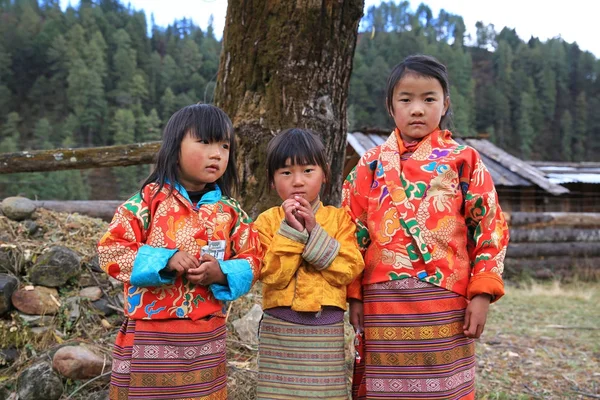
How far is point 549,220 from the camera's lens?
970 centimetres

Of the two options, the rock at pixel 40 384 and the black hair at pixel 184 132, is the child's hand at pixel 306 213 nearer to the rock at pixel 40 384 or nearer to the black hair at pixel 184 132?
the black hair at pixel 184 132

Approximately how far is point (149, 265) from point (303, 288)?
0.57 metres

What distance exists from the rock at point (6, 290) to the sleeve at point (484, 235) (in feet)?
8.48

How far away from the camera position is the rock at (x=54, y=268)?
303cm

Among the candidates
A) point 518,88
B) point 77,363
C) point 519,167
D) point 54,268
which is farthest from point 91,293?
point 518,88

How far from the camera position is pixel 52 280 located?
304cm

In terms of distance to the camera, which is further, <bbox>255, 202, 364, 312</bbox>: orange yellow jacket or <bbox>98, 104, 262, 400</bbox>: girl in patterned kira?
<bbox>255, 202, 364, 312</bbox>: orange yellow jacket

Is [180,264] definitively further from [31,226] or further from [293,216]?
[31,226]

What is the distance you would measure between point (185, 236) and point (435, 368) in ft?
3.35

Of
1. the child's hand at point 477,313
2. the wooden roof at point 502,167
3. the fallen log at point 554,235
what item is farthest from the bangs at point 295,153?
the fallen log at point 554,235

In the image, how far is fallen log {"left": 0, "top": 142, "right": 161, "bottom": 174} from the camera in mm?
3701

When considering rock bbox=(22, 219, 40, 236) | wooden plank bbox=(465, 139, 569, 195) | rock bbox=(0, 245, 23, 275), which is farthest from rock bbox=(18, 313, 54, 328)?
wooden plank bbox=(465, 139, 569, 195)

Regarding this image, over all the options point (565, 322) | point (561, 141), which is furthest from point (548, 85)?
point (565, 322)

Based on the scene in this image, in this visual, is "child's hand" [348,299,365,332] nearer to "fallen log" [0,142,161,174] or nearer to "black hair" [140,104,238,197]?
"black hair" [140,104,238,197]
